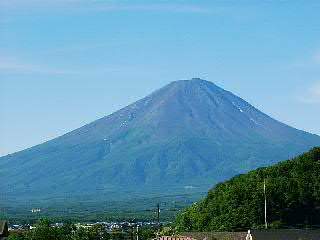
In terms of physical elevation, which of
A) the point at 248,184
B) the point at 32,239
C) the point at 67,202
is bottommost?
the point at 32,239

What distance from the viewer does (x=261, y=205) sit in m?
65.8

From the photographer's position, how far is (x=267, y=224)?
6350 centimetres

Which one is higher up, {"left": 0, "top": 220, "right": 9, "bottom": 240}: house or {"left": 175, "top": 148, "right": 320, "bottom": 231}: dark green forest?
{"left": 175, "top": 148, "right": 320, "bottom": 231}: dark green forest

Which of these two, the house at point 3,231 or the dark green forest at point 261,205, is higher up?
the dark green forest at point 261,205

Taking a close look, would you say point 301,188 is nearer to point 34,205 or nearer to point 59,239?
point 59,239

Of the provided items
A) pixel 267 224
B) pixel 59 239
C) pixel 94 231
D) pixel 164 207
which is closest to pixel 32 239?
pixel 59 239

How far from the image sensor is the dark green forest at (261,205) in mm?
65381

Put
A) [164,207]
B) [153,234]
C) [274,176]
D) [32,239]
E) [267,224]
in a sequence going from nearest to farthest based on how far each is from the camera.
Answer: [32,239]
[267,224]
[153,234]
[274,176]
[164,207]

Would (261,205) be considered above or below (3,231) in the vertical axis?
above

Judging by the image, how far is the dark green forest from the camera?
215 feet

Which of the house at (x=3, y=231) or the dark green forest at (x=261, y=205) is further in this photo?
the dark green forest at (x=261, y=205)

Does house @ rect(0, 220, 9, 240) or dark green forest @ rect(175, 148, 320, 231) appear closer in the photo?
house @ rect(0, 220, 9, 240)

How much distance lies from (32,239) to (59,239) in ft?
7.52

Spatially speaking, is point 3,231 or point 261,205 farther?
point 261,205
